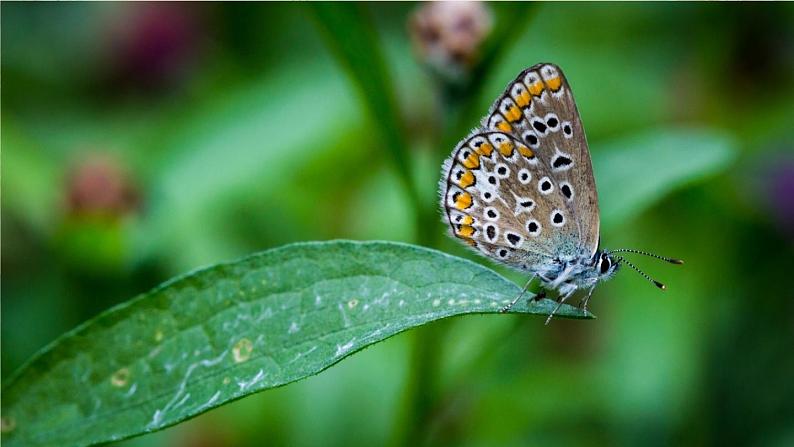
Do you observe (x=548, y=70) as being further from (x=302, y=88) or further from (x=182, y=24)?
(x=182, y=24)

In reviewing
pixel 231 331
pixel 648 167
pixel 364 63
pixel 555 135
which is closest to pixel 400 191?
pixel 648 167

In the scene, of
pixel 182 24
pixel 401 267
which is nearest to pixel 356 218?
pixel 182 24

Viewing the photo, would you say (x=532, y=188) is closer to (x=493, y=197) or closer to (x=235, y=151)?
(x=493, y=197)

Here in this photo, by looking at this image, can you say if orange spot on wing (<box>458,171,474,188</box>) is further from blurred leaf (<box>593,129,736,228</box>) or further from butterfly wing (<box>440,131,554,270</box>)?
blurred leaf (<box>593,129,736,228</box>)

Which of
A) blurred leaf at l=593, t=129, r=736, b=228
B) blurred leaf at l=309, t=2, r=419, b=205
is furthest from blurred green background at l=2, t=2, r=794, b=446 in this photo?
blurred leaf at l=593, t=129, r=736, b=228

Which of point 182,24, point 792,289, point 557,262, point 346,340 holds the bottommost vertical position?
Answer: point 792,289

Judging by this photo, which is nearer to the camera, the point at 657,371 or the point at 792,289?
the point at 657,371
